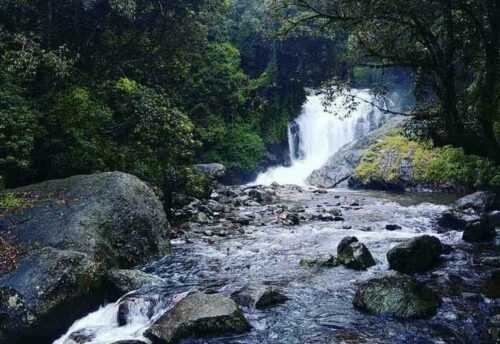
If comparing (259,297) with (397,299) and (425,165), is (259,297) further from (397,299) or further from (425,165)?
(425,165)

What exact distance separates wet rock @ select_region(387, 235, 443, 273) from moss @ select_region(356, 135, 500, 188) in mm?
10625

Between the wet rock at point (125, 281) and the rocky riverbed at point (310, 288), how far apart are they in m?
0.07

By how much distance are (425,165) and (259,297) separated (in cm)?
1829

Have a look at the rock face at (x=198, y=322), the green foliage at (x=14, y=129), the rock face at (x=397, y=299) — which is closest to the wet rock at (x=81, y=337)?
the rock face at (x=198, y=322)

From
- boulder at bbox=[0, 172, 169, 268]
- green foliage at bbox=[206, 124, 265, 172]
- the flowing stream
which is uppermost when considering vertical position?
green foliage at bbox=[206, 124, 265, 172]

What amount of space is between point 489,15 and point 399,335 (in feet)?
19.6

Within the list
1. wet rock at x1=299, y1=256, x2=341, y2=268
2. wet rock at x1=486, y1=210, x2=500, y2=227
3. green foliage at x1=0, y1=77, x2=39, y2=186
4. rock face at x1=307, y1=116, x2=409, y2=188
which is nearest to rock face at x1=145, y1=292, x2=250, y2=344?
wet rock at x1=299, y1=256, x2=341, y2=268

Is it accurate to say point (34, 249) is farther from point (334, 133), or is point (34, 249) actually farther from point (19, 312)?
point (334, 133)

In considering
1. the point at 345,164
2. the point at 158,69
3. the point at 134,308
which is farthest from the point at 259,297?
the point at 345,164

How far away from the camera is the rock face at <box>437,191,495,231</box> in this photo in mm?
14500

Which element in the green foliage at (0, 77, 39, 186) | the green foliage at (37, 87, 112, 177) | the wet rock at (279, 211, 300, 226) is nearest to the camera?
the green foliage at (0, 77, 39, 186)

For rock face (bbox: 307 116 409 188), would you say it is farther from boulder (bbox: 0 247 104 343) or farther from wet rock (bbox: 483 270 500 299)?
boulder (bbox: 0 247 104 343)

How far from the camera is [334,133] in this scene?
3459cm

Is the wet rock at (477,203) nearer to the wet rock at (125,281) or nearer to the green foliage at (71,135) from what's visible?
the wet rock at (125,281)
